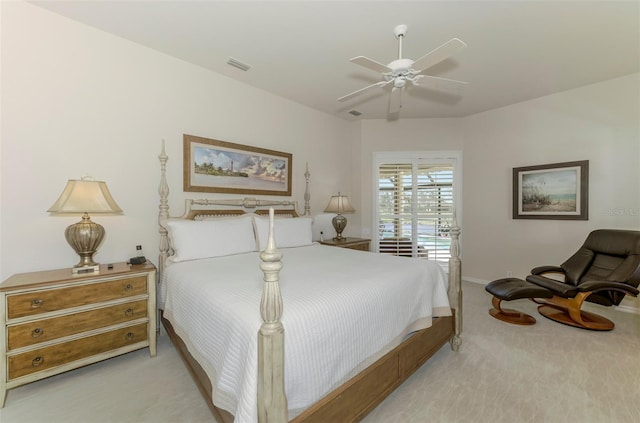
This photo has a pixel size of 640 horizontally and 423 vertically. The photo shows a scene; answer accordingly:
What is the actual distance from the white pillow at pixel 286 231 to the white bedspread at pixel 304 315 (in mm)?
727

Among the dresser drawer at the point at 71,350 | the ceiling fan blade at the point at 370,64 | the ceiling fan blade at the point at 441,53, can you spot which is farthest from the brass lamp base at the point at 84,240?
the ceiling fan blade at the point at 441,53

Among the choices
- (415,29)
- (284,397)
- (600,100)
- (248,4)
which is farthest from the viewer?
(600,100)

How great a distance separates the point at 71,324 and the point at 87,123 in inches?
71.7

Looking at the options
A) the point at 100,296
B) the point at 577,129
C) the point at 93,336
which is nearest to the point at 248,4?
the point at 100,296

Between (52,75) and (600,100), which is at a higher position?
(600,100)

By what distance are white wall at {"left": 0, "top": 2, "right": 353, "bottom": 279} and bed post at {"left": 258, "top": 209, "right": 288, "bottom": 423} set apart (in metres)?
2.47

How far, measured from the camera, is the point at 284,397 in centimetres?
125

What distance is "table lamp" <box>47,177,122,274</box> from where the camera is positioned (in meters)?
2.25

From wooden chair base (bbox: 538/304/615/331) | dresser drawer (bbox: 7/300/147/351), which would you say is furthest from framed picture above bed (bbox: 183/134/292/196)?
wooden chair base (bbox: 538/304/615/331)

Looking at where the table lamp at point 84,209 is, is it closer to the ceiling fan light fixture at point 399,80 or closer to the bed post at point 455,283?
the ceiling fan light fixture at point 399,80

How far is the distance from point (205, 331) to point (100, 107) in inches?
99.4

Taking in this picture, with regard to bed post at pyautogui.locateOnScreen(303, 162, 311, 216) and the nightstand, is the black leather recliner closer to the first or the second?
the nightstand

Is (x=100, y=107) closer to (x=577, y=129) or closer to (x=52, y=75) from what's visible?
(x=52, y=75)

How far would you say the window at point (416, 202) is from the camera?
5.28m
